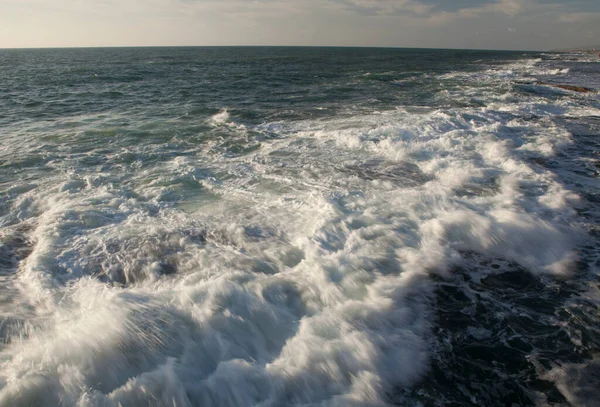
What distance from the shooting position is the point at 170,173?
7.93 m

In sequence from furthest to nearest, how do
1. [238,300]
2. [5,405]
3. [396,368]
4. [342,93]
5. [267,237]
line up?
[342,93] → [267,237] → [238,300] → [396,368] → [5,405]

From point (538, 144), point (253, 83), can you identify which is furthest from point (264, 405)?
point (253, 83)

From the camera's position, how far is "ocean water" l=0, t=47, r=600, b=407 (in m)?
3.10

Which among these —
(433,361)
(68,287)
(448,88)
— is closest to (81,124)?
(68,287)

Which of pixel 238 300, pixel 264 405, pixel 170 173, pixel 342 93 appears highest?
pixel 342 93

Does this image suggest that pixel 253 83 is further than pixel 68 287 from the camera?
Yes

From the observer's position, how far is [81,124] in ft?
41.4

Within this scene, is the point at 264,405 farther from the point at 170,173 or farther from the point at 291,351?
the point at 170,173

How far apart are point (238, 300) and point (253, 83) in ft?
78.7

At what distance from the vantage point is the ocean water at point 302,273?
3.10 m

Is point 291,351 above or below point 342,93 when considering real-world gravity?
below

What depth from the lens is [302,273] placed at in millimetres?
4469

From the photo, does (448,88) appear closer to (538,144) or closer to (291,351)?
(538,144)

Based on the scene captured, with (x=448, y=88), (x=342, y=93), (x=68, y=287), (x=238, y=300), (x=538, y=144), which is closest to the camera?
(x=238, y=300)
